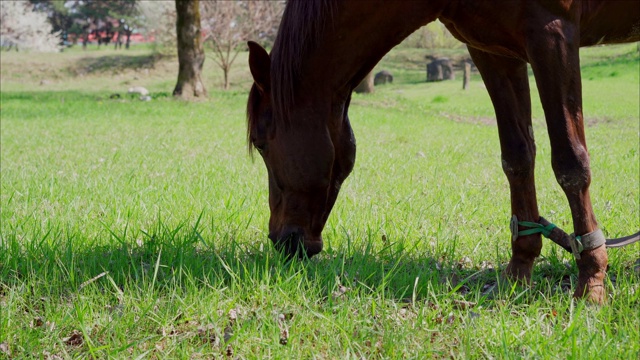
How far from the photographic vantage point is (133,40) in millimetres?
79312

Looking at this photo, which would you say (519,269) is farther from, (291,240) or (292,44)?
(292,44)

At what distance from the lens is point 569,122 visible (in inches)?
110

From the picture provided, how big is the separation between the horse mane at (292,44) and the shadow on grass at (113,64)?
35162mm

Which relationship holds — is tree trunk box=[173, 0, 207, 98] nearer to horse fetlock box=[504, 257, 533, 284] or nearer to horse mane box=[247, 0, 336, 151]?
horse mane box=[247, 0, 336, 151]

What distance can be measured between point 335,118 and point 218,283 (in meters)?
0.97

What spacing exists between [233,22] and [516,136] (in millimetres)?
29203

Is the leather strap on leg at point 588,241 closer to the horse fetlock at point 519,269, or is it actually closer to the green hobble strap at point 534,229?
the green hobble strap at point 534,229

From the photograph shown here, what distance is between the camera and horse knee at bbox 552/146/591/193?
2.85 meters

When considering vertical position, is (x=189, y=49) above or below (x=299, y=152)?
above

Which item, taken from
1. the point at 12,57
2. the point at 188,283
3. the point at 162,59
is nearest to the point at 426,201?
the point at 188,283

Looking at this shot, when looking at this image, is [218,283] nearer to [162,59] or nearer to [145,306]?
[145,306]

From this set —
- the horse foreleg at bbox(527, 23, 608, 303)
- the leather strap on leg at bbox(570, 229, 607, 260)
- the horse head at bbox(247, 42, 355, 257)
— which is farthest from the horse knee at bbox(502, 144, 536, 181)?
the horse head at bbox(247, 42, 355, 257)

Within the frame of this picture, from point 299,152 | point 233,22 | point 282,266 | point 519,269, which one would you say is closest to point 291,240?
point 282,266

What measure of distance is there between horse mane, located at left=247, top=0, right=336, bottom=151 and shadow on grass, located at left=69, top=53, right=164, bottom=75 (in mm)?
35162
